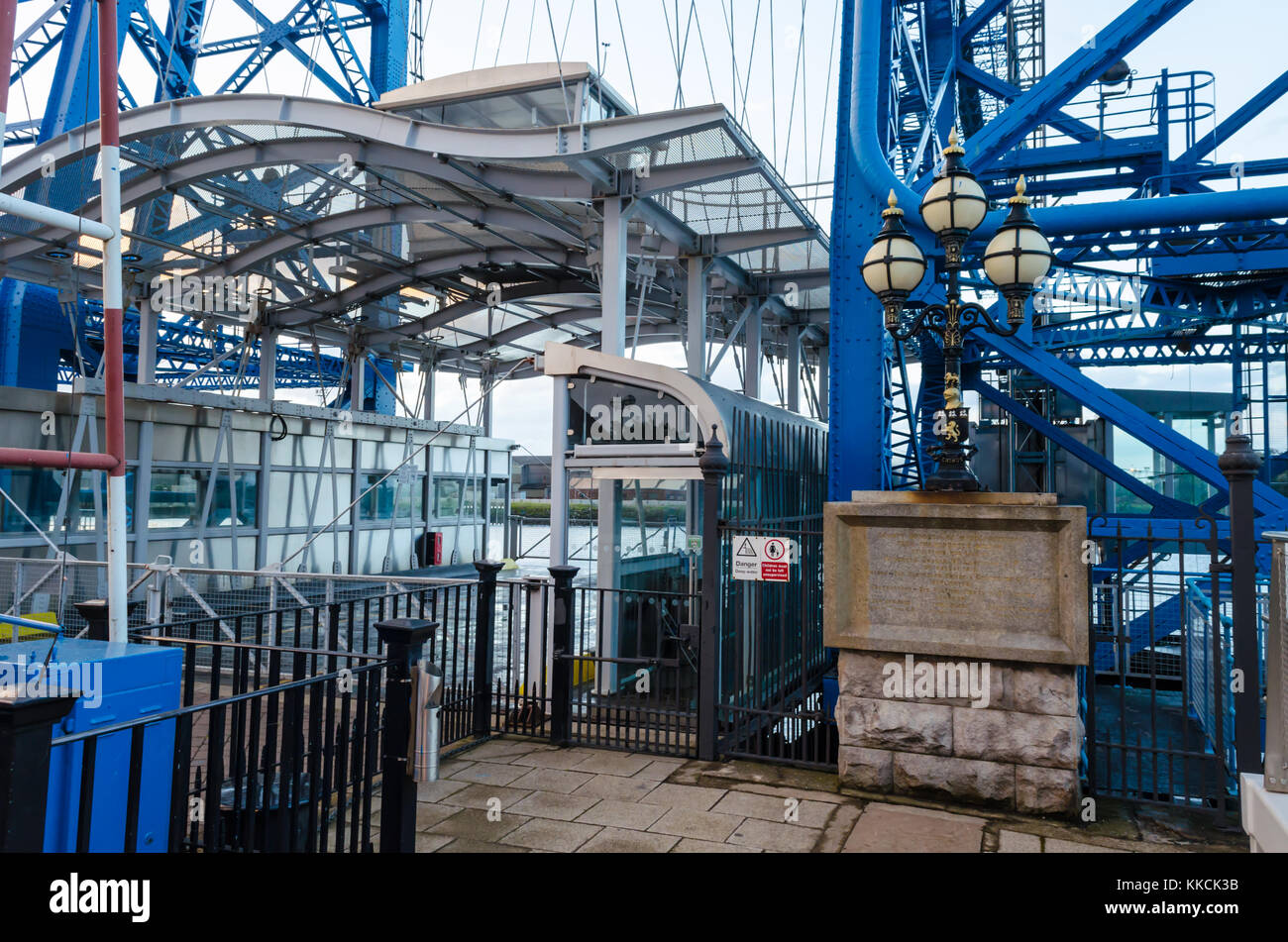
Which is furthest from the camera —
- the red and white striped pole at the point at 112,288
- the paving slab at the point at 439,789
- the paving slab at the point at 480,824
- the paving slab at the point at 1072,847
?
the paving slab at the point at 439,789

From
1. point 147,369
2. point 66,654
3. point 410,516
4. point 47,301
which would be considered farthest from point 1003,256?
point 47,301

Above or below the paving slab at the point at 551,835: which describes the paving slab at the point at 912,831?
below

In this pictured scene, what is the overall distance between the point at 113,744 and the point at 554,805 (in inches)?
132

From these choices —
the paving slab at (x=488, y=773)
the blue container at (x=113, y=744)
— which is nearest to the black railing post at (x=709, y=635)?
the paving slab at (x=488, y=773)

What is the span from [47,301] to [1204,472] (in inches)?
1026

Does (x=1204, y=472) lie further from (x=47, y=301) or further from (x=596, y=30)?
(x=47, y=301)

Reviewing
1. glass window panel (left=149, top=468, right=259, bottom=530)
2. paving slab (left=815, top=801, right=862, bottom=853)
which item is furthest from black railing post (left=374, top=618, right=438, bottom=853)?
glass window panel (left=149, top=468, right=259, bottom=530)

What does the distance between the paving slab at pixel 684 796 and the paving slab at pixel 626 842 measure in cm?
61

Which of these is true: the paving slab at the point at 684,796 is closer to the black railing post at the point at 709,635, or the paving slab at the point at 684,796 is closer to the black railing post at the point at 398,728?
the black railing post at the point at 709,635

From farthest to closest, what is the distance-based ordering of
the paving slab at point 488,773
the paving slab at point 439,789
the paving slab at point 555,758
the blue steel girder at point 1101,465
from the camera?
the blue steel girder at point 1101,465, the paving slab at point 555,758, the paving slab at point 488,773, the paving slab at point 439,789

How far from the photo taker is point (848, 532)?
7.03 metres

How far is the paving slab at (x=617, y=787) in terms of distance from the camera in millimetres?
6628

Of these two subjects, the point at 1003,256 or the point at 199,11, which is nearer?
the point at 1003,256

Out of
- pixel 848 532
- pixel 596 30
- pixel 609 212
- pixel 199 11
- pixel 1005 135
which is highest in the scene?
pixel 199 11
